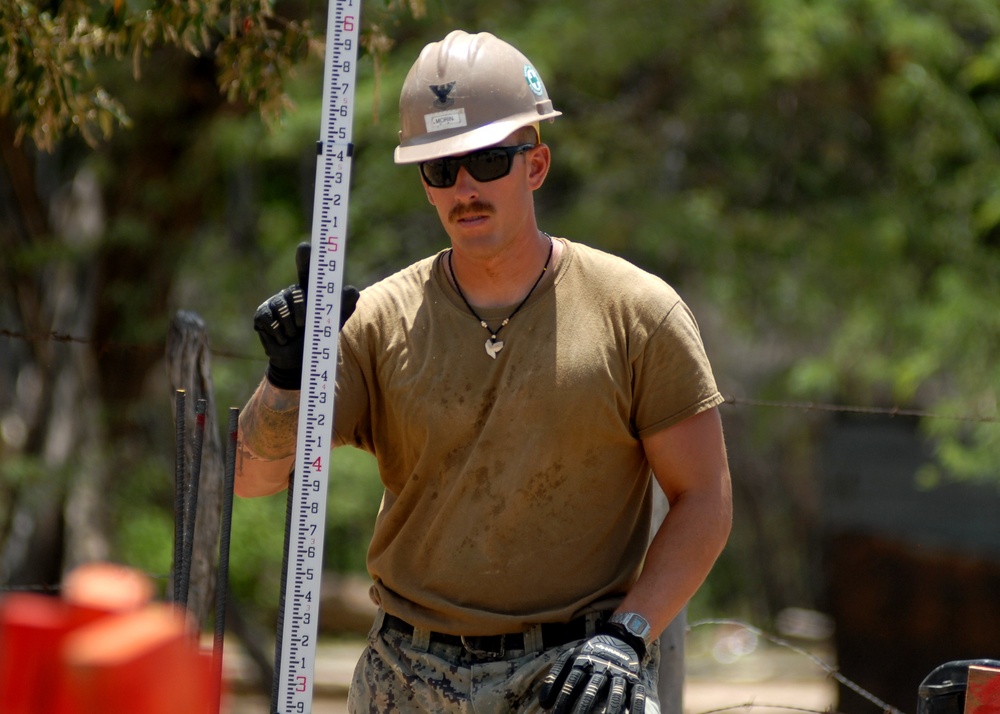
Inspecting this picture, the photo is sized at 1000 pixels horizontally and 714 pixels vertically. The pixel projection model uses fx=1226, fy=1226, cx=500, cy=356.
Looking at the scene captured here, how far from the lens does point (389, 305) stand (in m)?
2.74

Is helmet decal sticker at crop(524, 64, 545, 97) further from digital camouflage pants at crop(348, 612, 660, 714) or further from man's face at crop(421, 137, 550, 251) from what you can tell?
digital camouflage pants at crop(348, 612, 660, 714)

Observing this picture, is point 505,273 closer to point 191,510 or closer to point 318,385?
point 318,385

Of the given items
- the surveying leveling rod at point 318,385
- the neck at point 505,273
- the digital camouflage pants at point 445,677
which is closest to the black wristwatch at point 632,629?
the digital camouflage pants at point 445,677

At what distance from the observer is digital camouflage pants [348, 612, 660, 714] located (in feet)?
8.21

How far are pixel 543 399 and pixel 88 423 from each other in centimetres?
667

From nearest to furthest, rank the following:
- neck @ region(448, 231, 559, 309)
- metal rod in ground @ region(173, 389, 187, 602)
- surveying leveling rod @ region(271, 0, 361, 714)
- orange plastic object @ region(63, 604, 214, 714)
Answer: orange plastic object @ region(63, 604, 214, 714) < surveying leveling rod @ region(271, 0, 361, 714) < neck @ region(448, 231, 559, 309) < metal rod in ground @ region(173, 389, 187, 602)

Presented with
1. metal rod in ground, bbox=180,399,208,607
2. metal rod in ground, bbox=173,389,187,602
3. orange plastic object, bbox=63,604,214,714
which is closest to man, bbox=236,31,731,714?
metal rod in ground, bbox=180,399,208,607

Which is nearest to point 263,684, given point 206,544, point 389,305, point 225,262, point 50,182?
point 225,262

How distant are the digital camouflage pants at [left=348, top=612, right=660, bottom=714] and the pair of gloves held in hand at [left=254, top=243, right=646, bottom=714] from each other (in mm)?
107

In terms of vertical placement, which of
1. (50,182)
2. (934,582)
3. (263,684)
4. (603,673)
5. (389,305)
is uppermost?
(50,182)

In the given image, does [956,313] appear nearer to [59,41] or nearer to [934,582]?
[934,582]

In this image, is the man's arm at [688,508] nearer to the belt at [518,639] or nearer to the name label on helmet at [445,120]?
the belt at [518,639]

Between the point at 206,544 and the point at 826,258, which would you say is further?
the point at 826,258

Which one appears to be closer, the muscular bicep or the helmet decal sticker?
the muscular bicep
